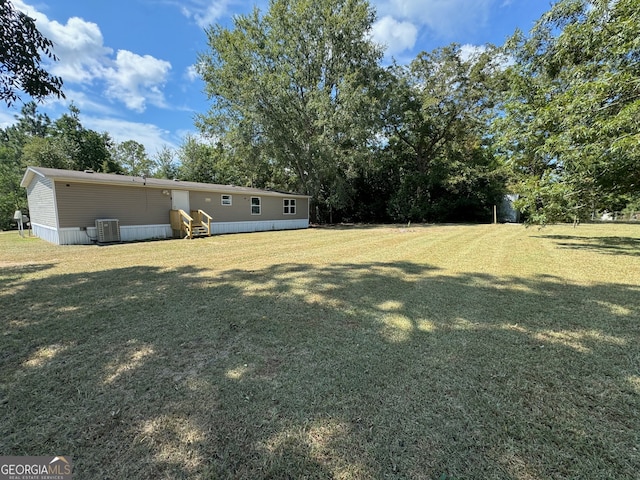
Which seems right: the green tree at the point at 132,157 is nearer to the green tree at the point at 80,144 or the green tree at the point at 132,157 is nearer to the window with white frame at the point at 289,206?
the green tree at the point at 80,144

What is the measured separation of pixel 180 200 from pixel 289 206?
6.90 metres

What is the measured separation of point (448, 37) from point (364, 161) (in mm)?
10140

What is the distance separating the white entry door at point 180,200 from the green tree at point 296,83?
20.6 ft

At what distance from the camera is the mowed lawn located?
1516 mm

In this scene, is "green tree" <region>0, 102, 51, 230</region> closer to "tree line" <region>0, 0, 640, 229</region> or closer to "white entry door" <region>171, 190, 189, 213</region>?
"tree line" <region>0, 0, 640, 229</region>

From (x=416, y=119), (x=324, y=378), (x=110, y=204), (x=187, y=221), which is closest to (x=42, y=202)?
(x=110, y=204)

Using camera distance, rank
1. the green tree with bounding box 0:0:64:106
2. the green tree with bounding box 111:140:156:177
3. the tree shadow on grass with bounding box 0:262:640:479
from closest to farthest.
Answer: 1. the tree shadow on grass with bounding box 0:262:640:479
2. the green tree with bounding box 0:0:64:106
3. the green tree with bounding box 111:140:156:177

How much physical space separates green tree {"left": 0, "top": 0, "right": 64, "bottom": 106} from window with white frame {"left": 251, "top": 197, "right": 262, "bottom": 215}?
11393 millimetres

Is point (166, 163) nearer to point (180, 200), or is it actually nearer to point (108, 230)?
point (180, 200)

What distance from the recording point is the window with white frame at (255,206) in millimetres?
15539

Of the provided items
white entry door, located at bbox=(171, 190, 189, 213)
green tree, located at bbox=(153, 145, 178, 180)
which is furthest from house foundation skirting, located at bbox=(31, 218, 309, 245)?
green tree, located at bbox=(153, 145, 178, 180)

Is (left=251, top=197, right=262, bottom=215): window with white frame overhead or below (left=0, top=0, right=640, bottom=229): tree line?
below

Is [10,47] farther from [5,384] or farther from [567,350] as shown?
[567,350]

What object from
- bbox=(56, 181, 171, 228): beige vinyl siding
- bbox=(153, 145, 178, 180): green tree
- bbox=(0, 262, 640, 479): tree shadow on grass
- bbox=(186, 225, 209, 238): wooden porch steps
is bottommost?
bbox=(0, 262, 640, 479): tree shadow on grass
